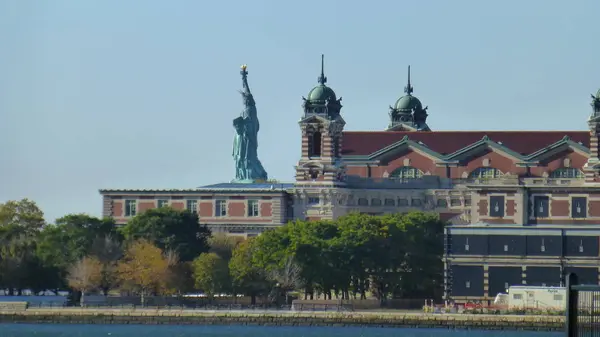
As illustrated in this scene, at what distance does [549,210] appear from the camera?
124250mm

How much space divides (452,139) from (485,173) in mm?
5794

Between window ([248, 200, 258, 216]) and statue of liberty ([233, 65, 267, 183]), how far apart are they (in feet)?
69.2

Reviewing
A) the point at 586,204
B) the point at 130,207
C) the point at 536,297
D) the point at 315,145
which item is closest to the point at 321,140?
the point at 315,145

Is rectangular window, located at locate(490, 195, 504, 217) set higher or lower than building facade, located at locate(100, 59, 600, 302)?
lower

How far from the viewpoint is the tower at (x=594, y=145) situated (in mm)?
135875

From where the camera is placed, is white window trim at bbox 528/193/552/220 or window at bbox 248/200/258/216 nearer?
white window trim at bbox 528/193/552/220

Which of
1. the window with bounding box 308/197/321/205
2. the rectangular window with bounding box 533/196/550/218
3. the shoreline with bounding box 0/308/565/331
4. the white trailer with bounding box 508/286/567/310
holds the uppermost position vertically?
the window with bounding box 308/197/321/205

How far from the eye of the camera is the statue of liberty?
168000 millimetres

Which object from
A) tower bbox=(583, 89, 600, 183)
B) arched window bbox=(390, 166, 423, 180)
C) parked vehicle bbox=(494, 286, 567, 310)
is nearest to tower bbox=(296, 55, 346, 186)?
arched window bbox=(390, 166, 423, 180)

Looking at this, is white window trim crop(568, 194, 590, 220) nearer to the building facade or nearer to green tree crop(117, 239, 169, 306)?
the building facade

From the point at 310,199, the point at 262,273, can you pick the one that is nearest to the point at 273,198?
the point at 310,199

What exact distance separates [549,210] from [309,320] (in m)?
26.5

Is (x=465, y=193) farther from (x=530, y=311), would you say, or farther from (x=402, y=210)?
(x=530, y=311)

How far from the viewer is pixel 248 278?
390 ft
